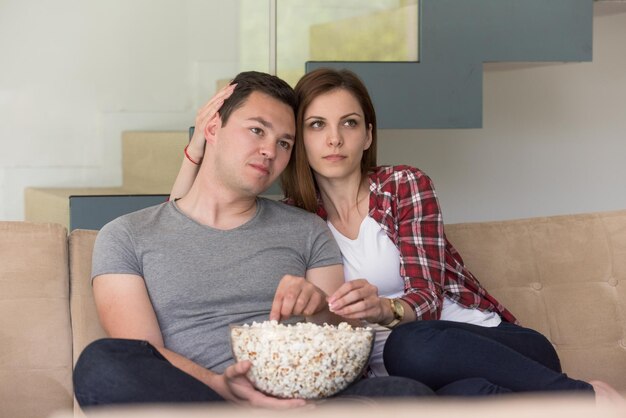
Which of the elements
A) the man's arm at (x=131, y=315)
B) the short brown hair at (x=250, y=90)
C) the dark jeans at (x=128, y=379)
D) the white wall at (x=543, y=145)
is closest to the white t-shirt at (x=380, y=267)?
the short brown hair at (x=250, y=90)

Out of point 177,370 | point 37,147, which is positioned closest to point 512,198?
point 37,147

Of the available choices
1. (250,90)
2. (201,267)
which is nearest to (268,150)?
(250,90)

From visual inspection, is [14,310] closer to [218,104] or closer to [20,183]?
[218,104]

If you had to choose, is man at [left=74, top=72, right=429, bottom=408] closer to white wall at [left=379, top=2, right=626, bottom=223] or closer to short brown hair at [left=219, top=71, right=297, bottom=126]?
short brown hair at [left=219, top=71, right=297, bottom=126]

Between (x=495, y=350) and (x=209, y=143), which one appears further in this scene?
(x=209, y=143)

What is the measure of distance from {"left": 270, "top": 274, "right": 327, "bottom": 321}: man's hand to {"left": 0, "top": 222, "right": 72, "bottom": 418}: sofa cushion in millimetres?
573

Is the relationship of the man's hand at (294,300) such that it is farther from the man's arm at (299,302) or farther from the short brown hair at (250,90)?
the short brown hair at (250,90)

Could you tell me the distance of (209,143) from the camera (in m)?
2.23

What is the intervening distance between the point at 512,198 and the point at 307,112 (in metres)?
2.41

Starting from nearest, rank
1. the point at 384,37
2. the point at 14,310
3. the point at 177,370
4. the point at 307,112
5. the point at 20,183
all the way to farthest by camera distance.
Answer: the point at 177,370 < the point at 14,310 < the point at 307,112 < the point at 20,183 < the point at 384,37

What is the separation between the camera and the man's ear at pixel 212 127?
7.28 ft

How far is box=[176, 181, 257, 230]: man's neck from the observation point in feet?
7.13

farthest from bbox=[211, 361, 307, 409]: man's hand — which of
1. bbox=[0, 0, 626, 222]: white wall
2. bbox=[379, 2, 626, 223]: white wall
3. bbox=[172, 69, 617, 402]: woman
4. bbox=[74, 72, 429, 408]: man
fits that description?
bbox=[379, 2, 626, 223]: white wall

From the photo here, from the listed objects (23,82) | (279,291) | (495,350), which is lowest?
(495,350)
